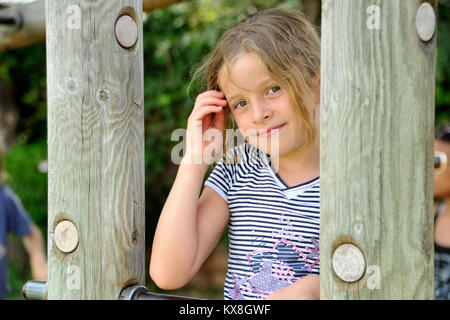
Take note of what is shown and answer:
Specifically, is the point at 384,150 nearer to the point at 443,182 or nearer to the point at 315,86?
the point at 315,86

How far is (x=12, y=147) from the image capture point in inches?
301

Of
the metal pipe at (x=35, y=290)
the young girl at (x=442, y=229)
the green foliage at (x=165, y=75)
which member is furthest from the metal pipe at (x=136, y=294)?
the green foliage at (x=165, y=75)

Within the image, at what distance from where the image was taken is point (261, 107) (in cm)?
165

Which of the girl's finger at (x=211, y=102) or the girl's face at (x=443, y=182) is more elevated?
the girl's finger at (x=211, y=102)

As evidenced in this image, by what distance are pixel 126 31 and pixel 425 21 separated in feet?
2.65

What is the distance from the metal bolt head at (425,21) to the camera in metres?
Answer: 1.16

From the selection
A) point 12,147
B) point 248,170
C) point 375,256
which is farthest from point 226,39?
point 12,147

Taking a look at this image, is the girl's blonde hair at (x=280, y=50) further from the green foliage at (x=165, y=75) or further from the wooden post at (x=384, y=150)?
the green foliage at (x=165, y=75)

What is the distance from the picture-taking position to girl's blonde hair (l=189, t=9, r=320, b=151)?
169 centimetres

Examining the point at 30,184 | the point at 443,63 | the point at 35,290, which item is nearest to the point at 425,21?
the point at 35,290

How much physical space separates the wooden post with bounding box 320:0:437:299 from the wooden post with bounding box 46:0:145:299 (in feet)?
2.10

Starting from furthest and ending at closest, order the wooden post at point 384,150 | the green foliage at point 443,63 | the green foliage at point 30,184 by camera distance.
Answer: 1. the green foliage at point 30,184
2. the green foliage at point 443,63
3. the wooden post at point 384,150
